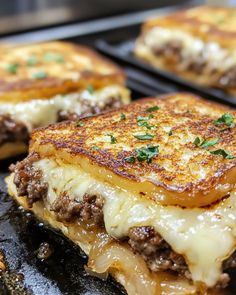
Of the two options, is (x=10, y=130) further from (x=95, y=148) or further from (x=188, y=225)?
(x=188, y=225)

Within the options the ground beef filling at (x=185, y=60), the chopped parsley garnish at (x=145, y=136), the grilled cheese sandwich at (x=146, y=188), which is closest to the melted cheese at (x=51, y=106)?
the grilled cheese sandwich at (x=146, y=188)

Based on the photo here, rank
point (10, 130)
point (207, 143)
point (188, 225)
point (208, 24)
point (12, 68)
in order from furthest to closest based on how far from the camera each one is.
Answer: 1. point (208, 24)
2. point (12, 68)
3. point (10, 130)
4. point (207, 143)
5. point (188, 225)

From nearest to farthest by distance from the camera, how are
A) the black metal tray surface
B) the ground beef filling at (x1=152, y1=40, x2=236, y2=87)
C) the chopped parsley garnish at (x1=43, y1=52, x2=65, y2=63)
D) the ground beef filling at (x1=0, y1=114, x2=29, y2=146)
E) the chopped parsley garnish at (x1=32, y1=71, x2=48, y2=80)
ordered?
1. the black metal tray surface
2. the ground beef filling at (x1=0, y1=114, x2=29, y2=146)
3. the chopped parsley garnish at (x1=32, y1=71, x2=48, y2=80)
4. the chopped parsley garnish at (x1=43, y1=52, x2=65, y2=63)
5. the ground beef filling at (x1=152, y1=40, x2=236, y2=87)

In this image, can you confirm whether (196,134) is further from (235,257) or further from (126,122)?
(235,257)

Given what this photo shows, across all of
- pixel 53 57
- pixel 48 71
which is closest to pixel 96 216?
pixel 48 71

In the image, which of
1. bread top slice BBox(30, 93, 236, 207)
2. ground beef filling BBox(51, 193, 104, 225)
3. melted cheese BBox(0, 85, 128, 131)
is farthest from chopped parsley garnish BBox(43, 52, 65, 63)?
ground beef filling BBox(51, 193, 104, 225)

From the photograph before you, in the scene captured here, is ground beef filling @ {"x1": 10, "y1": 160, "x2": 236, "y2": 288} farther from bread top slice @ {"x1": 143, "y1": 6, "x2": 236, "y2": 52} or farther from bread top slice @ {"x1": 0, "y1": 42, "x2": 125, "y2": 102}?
bread top slice @ {"x1": 143, "y1": 6, "x2": 236, "y2": 52}

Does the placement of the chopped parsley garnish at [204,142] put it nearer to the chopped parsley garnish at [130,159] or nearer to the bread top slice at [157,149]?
the bread top slice at [157,149]

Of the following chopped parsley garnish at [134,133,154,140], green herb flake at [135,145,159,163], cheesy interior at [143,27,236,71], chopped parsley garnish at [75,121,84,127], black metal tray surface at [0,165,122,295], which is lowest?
black metal tray surface at [0,165,122,295]
